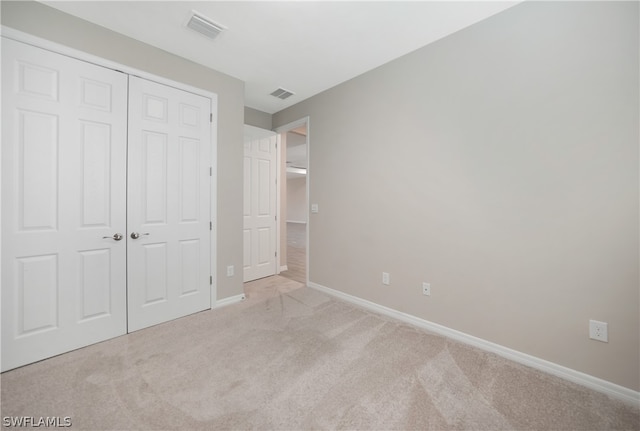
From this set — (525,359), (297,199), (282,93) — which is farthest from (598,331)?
(297,199)

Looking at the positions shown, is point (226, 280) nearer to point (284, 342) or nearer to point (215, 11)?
point (284, 342)

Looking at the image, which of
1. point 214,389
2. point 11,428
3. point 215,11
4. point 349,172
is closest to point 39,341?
point 11,428

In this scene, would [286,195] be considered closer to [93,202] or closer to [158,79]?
[158,79]

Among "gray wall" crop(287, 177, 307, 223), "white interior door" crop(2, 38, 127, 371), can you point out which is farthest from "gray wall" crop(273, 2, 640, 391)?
"gray wall" crop(287, 177, 307, 223)

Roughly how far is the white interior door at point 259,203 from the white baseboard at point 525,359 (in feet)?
6.35

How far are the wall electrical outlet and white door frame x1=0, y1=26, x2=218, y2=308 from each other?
331 cm

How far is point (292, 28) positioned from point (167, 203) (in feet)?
6.74

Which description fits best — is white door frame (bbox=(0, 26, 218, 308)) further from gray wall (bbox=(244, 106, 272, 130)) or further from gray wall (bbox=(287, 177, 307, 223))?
gray wall (bbox=(287, 177, 307, 223))

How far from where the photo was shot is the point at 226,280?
3.11 meters

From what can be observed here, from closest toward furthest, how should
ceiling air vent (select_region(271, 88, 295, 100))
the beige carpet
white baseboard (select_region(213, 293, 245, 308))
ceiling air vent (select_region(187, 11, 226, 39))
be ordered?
the beige carpet → ceiling air vent (select_region(187, 11, 226, 39)) → white baseboard (select_region(213, 293, 245, 308)) → ceiling air vent (select_region(271, 88, 295, 100))

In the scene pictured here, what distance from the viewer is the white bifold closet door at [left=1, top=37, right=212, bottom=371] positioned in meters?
1.90

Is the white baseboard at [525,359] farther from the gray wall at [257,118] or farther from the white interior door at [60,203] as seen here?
the gray wall at [257,118]

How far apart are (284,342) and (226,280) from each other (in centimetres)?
123

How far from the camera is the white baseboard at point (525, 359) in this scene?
1.62 meters
